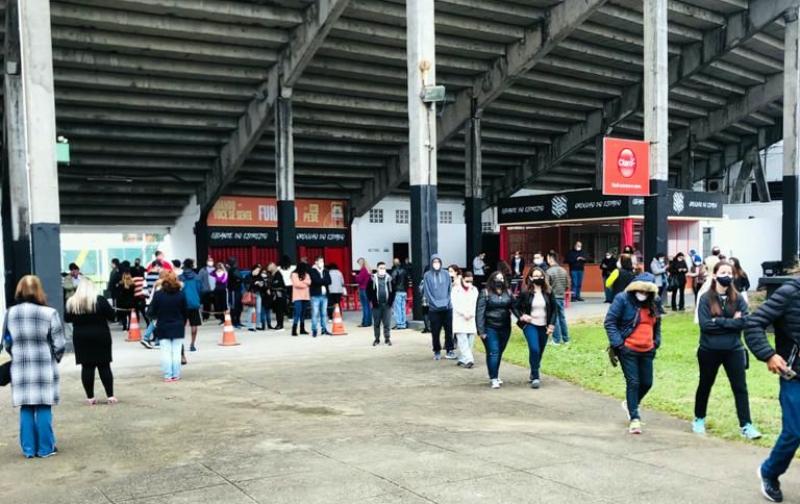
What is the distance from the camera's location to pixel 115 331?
18.9 m

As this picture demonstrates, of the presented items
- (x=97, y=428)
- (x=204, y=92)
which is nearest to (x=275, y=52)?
(x=204, y=92)

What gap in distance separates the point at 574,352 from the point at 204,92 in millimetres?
14714

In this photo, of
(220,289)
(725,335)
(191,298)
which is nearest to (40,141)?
(191,298)

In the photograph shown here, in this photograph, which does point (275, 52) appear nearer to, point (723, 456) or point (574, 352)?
point (574, 352)

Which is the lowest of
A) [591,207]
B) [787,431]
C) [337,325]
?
[337,325]

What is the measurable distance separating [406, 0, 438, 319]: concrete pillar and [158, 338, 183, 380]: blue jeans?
293 inches

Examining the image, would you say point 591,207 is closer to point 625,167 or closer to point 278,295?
point 625,167

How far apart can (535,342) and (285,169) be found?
14267mm

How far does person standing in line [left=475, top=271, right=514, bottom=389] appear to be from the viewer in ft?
33.0

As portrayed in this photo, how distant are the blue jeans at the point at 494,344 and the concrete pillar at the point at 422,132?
7.31 m

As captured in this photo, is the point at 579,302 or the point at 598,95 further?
the point at 598,95

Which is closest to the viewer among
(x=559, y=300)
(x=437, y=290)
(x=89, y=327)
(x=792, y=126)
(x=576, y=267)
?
(x=89, y=327)

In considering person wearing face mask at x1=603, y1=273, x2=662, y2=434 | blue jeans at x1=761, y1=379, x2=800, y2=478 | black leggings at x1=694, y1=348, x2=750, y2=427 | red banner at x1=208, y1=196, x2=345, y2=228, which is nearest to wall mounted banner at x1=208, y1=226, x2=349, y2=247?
red banner at x1=208, y1=196, x2=345, y2=228

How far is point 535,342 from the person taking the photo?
9977mm
